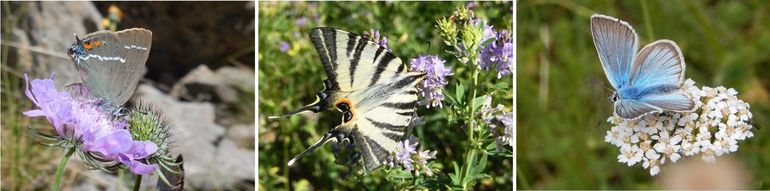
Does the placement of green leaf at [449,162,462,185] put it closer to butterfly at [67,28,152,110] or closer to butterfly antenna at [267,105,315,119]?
butterfly antenna at [267,105,315,119]

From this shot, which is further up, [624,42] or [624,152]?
[624,42]

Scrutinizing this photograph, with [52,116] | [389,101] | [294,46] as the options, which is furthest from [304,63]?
[52,116]

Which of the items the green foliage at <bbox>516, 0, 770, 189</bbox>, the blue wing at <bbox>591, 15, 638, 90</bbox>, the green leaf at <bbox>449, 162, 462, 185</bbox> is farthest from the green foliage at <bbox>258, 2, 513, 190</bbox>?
the green foliage at <bbox>516, 0, 770, 189</bbox>

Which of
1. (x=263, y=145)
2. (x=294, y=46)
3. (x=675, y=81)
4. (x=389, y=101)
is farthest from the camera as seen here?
(x=294, y=46)

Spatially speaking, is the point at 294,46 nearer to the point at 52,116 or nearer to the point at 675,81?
the point at 52,116

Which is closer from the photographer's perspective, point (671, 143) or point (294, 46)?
point (671, 143)

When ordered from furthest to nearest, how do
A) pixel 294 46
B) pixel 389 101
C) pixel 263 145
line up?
pixel 294 46
pixel 263 145
pixel 389 101
